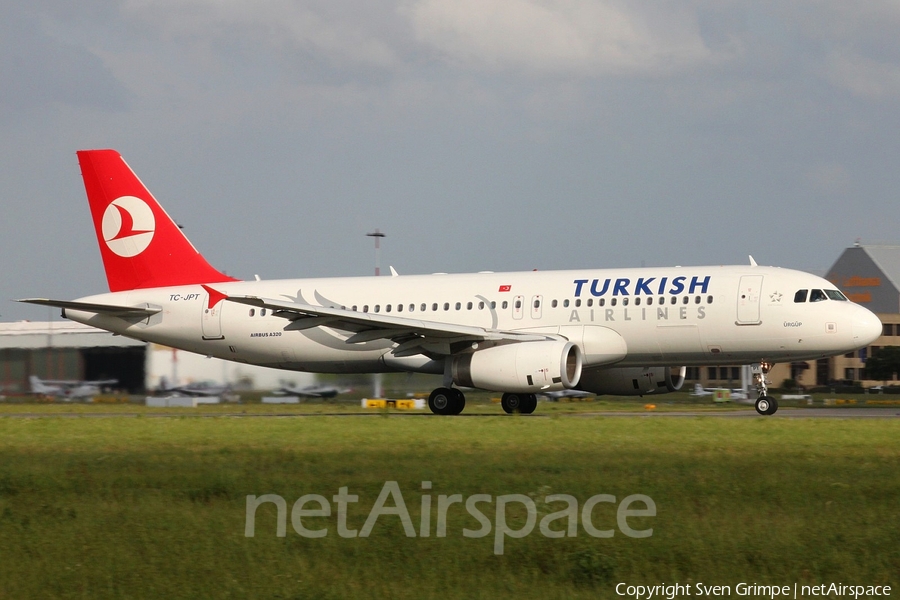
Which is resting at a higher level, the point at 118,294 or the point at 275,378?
the point at 118,294

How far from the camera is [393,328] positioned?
26078 millimetres

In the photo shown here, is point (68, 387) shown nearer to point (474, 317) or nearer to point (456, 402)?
point (456, 402)

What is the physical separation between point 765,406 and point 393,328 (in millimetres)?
8908

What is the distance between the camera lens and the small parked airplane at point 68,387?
124 ft

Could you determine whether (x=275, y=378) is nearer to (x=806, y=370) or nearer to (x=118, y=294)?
(x=118, y=294)

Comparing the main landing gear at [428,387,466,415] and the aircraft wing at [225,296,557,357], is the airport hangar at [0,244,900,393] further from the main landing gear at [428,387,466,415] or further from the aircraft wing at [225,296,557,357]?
the main landing gear at [428,387,466,415]

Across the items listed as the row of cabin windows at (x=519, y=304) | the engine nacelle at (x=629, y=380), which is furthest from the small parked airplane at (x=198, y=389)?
the engine nacelle at (x=629, y=380)

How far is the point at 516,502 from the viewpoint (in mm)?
10195

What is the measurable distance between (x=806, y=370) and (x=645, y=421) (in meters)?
62.9

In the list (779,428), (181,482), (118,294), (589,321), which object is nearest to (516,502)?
(181,482)

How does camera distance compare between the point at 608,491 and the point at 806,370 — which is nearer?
the point at 608,491

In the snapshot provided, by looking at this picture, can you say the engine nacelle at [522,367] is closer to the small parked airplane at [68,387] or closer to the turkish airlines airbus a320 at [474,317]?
the turkish airlines airbus a320 at [474,317]

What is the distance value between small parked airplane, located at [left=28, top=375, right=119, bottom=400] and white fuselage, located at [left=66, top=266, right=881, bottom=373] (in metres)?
7.49

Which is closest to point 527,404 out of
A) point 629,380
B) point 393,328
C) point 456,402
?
point 456,402
